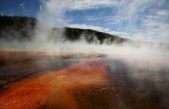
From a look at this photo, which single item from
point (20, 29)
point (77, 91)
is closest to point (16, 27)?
point (20, 29)

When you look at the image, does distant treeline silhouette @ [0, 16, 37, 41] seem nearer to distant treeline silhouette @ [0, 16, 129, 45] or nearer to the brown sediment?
distant treeline silhouette @ [0, 16, 129, 45]

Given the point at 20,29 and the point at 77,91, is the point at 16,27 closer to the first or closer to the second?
the point at 20,29

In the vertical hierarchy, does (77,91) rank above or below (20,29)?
below

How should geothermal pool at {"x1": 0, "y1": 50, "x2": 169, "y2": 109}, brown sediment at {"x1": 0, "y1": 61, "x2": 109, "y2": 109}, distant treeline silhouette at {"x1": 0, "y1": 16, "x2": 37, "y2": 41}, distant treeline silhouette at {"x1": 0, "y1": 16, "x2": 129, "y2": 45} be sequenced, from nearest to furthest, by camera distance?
brown sediment at {"x1": 0, "y1": 61, "x2": 109, "y2": 109}
geothermal pool at {"x1": 0, "y1": 50, "x2": 169, "y2": 109}
distant treeline silhouette at {"x1": 0, "y1": 16, "x2": 37, "y2": 41}
distant treeline silhouette at {"x1": 0, "y1": 16, "x2": 129, "y2": 45}

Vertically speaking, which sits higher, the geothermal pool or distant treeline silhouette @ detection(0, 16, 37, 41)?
distant treeline silhouette @ detection(0, 16, 37, 41)

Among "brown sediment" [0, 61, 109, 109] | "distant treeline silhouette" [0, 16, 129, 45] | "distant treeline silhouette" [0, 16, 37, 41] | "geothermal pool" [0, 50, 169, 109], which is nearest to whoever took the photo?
"brown sediment" [0, 61, 109, 109]

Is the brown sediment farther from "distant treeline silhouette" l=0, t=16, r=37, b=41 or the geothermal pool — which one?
"distant treeline silhouette" l=0, t=16, r=37, b=41

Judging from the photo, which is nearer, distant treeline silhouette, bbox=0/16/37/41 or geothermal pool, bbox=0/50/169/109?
geothermal pool, bbox=0/50/169/109

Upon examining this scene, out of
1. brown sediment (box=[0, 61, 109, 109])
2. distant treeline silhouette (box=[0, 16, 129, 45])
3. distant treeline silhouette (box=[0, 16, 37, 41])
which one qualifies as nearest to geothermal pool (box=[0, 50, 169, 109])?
brown sediment (box=[0, 61, 109, 109])

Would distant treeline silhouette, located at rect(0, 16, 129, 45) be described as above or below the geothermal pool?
above

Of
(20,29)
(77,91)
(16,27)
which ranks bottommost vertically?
(77,91)

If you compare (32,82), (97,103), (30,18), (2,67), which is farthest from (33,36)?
(97,103)

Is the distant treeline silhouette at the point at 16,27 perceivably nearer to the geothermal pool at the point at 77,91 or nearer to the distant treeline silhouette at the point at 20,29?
the distant treeline silhouette at the point at 20,29

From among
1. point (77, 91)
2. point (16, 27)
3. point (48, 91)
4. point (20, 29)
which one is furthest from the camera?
point (16, 27)
